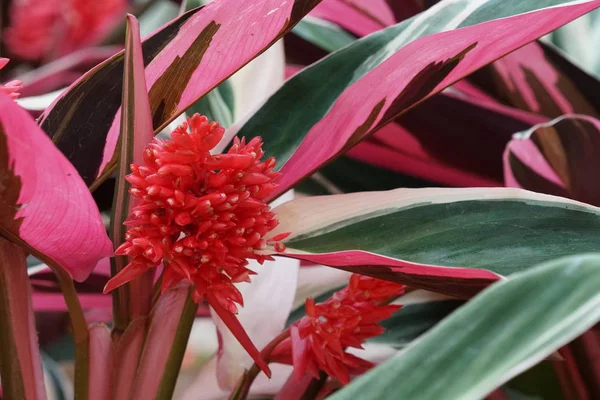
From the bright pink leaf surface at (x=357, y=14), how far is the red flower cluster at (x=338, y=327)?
28cm

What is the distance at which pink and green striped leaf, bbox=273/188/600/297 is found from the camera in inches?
10.2

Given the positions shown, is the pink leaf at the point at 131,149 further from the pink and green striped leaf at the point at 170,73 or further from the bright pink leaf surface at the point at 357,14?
the bright pink leaf surface at the point at 357,14

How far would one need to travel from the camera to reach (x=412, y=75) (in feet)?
0.97

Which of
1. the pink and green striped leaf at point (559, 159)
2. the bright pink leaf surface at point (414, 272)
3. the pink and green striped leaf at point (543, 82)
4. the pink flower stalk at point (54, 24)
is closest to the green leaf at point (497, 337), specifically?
the bright pink leaf surface at point (414, 272)

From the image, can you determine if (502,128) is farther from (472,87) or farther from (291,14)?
(291,14)

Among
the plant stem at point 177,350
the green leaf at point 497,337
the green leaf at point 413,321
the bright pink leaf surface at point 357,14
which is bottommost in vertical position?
the green leaf at point 413,321

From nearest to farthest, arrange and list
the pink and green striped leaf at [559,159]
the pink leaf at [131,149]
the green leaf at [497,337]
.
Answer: the green leaf at [497,337] < the pink leaf at [131,149] < the pink and green striped leaf at [559,159]

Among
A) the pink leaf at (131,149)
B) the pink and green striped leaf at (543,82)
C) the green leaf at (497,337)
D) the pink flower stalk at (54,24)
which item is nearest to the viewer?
the green leaf at (497,337)

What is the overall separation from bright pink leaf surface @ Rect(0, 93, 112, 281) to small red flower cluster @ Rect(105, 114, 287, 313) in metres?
0.02

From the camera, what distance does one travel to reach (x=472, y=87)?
1.79 ft

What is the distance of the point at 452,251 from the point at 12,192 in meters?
0.17

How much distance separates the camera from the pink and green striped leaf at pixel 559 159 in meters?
0.40

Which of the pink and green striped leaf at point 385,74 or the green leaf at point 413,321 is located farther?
the green leaf at point 413,321

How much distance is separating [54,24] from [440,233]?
67 centimetres
